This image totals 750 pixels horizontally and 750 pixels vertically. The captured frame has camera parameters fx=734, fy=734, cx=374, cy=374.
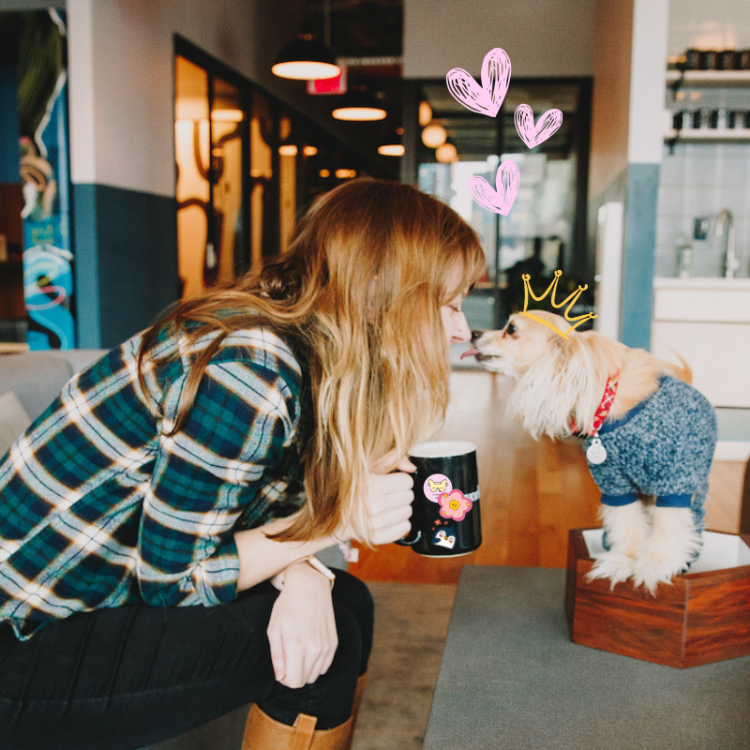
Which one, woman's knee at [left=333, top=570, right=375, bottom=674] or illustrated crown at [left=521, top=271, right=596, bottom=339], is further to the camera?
woman's knee at [left=333, top=570, right=375, bottom=674]

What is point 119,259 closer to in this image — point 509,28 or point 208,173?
point 208,173

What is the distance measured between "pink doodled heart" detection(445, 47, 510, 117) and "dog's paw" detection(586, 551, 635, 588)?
Result: 696 millimetres

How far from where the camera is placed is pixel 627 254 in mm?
3393

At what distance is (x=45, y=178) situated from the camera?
3.91 m

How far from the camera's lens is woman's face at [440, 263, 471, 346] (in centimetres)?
95

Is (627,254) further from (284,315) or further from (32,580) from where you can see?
(32,580)

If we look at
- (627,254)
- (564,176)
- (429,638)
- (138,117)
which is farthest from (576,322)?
(564,176)

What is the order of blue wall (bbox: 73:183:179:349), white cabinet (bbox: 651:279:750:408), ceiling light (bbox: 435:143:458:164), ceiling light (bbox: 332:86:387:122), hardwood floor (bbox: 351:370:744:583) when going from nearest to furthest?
1. hardwood floor (bbox: 351:370:744:583)
2. white cabinet (bbox: 651:279:750:408)
3. blue wall (bbox: 73:183:179:349)
4. ceiling light (bbox: 332:86:387:122)
5. ceiling light (bbox: 435:143:458:164)

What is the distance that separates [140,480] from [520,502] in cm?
217

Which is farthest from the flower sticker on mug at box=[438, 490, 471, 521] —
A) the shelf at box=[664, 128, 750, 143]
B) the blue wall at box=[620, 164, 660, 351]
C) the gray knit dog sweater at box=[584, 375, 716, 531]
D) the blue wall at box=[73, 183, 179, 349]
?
the shelf at box=[664, 128, 750, 143]

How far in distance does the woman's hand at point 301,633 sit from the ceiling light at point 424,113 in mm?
6095

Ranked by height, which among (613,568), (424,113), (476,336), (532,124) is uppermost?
(424,113)

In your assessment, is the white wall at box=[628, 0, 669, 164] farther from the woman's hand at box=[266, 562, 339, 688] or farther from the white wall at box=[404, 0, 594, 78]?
the woman's hand at box=[266, 562, 339, 688]

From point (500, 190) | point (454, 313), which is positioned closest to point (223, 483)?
point (454, 313)
